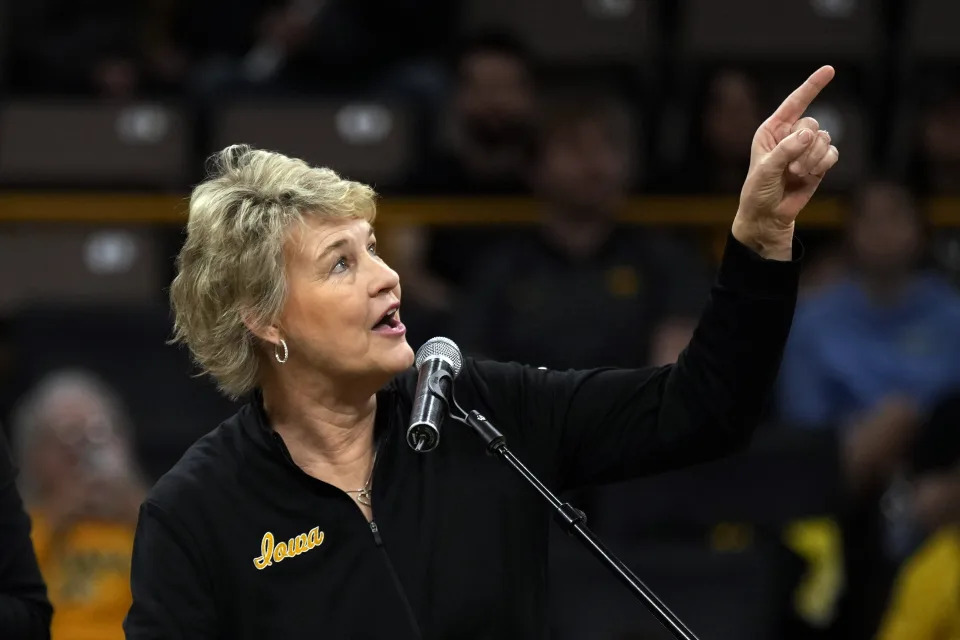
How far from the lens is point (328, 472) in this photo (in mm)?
2463

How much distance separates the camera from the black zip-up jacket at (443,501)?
7.53 ft

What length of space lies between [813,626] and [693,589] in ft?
1.40

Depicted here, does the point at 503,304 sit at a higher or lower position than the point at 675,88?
lower

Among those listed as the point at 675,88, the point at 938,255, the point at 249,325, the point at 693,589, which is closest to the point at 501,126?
the point at 675,88

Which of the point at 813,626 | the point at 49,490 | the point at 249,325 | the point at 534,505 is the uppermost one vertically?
the point at 249,325

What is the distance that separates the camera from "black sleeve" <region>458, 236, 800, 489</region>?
227cm

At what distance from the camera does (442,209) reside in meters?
5.63

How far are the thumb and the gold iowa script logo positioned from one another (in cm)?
82

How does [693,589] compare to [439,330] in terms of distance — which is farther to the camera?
[439,330]

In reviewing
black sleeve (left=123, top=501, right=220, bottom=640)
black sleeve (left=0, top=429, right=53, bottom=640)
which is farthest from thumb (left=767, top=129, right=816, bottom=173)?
black sleeve (left=0, top=429, right=53, bottom=640)

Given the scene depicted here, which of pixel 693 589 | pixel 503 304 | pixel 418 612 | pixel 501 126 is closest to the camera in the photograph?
pixel 418 612

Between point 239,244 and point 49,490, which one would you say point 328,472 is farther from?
point 49,490

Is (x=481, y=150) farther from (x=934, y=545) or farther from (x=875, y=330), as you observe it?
(x=934, y=545)

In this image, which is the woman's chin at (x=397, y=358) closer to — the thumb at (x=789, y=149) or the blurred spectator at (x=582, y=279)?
the thumb at (x=789, y=149)
